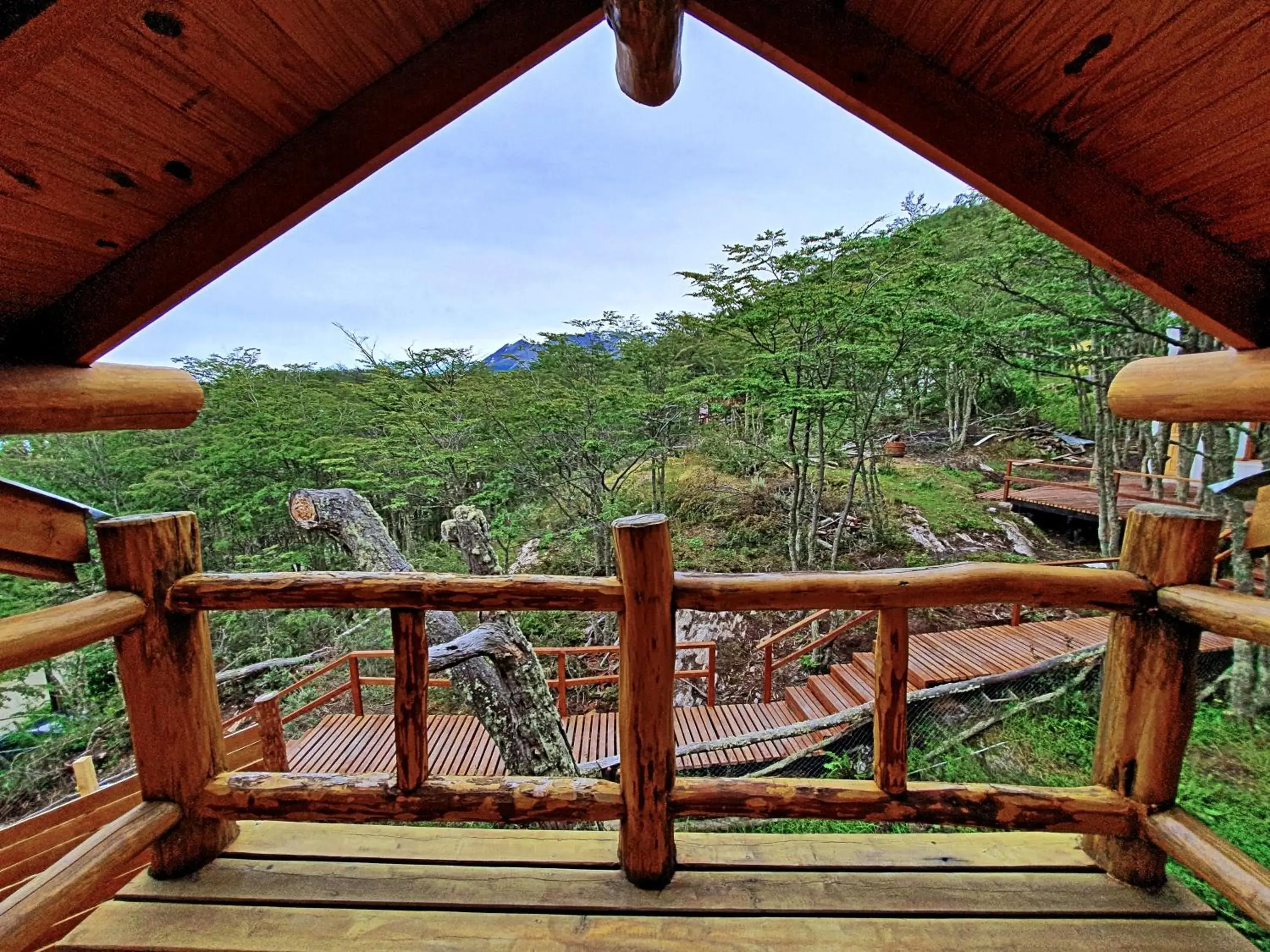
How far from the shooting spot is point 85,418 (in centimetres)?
128

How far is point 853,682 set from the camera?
207 inches

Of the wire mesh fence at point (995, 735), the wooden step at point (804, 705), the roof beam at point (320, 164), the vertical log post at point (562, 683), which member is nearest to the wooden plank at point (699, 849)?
the roof beam at point (320, 164)

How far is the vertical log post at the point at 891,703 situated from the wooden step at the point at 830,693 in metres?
4.11

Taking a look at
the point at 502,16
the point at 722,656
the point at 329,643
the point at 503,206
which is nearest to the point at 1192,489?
the point at 722,656

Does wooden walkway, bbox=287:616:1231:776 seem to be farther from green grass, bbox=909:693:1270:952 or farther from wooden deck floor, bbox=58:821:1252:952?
wooden deck floor, bbox=58:821:1252:952

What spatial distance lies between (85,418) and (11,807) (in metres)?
8.71

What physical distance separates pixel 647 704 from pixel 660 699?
38 millimetres

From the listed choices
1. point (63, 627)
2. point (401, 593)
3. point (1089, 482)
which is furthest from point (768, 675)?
point (1089, 482)

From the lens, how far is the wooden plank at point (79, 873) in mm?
1025

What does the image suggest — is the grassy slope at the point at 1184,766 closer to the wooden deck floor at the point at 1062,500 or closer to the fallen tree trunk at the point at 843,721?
the fallen tree trunk at the point at 843,721

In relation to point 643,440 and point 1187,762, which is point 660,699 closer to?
point 1187,762

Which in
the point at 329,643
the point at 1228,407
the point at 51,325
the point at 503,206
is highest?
the point at 503,206

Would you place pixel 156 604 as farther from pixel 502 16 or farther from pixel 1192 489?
pixel 1192 489

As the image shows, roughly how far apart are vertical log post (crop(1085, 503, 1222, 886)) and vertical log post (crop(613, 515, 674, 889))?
1160mm
